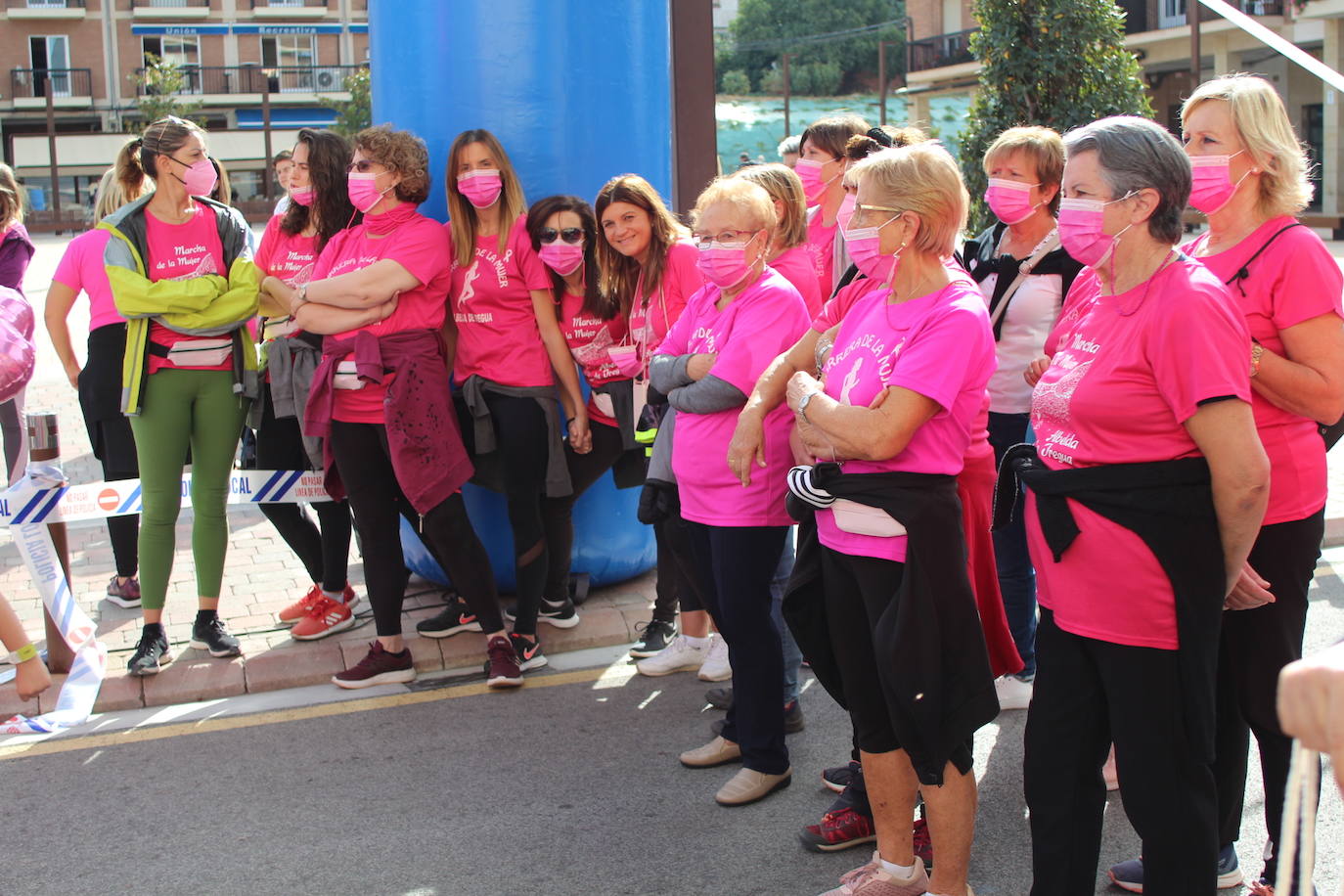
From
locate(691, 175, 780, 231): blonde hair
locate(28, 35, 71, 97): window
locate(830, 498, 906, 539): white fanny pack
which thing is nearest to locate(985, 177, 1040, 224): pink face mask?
locate(691, 175, 780, 231): blonde hair

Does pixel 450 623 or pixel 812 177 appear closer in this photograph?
pixel 812 177

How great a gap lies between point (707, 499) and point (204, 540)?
7.99 ft

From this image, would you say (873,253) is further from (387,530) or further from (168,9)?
(168,9)

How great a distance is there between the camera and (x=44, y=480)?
16.0ft

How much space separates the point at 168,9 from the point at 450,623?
56.8 meters

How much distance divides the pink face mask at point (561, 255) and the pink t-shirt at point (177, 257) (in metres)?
1.33

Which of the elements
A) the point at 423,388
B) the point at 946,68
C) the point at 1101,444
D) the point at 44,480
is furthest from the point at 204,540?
the point at 946,68

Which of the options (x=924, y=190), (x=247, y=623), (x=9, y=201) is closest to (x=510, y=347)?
(x=247, y=623)

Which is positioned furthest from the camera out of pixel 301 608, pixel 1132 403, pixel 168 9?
pixel 168 9

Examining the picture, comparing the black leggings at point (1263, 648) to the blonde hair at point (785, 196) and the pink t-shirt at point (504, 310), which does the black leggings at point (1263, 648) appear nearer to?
the blonde hair at point (785, 196)

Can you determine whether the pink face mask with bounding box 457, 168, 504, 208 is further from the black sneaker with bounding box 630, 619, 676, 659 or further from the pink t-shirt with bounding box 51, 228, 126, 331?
the black sneaker with bounding box 630, 619, 676, 659

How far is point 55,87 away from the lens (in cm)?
5303

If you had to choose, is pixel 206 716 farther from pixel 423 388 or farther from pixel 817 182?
pixel 817 182

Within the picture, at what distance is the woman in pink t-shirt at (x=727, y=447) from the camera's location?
383 cm
